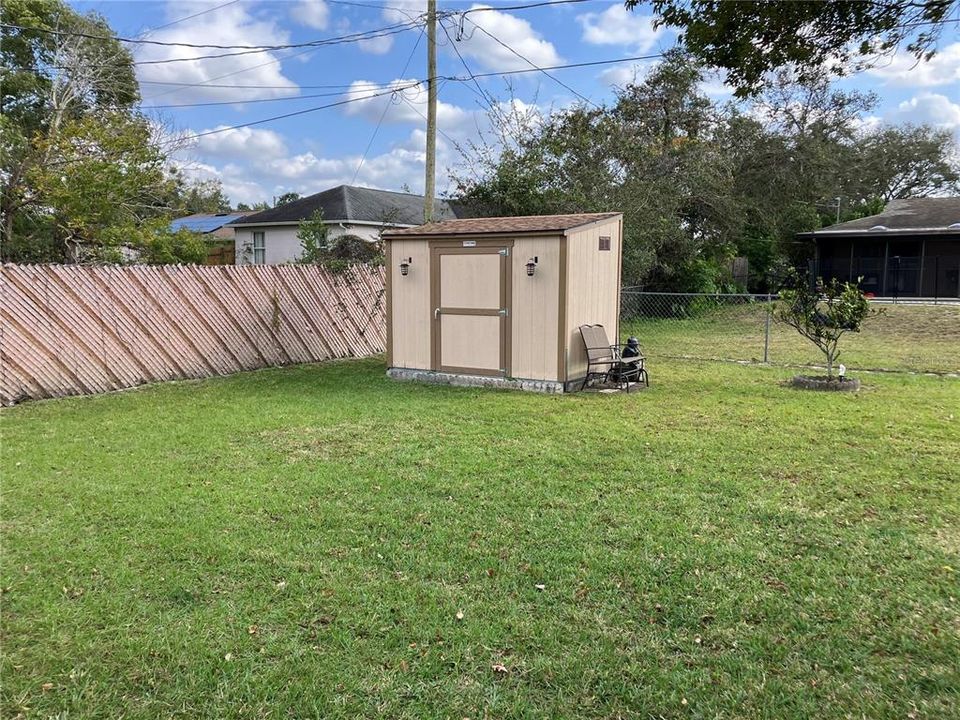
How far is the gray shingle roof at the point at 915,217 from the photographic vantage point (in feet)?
68.3

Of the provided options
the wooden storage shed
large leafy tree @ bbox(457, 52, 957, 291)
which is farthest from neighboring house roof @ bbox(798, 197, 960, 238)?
the wooden storage shed

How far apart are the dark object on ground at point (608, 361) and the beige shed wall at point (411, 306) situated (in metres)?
2.12

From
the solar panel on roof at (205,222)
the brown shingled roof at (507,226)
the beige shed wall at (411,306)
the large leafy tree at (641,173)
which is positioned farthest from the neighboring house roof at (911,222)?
the solar panel on roof at (205,222)

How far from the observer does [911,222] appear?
21344mm

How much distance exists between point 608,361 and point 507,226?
2.10 meters

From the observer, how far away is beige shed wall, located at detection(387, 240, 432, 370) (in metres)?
9.08

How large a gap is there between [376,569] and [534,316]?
538 centimetres

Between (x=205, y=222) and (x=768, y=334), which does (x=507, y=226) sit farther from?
(x=205, y=222)

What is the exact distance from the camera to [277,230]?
25.5 metres

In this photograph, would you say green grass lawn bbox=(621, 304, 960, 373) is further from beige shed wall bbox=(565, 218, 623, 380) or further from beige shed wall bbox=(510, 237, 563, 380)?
beige shed wall bbox=(510, 237, 563, 380)

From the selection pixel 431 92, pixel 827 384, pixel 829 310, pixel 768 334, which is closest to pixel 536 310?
pixel 827 384

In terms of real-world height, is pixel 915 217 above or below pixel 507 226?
above

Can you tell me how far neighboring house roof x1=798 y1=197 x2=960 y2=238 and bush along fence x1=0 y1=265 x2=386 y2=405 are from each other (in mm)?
16285

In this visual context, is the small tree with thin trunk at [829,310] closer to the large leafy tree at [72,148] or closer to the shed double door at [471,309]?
the shed double door at [471,309]
